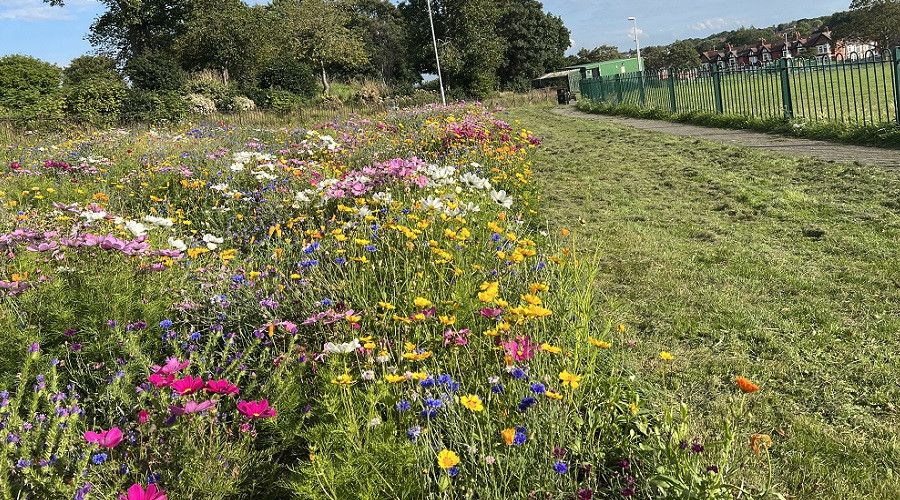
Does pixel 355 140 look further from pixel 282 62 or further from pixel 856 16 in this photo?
pixel 856 16

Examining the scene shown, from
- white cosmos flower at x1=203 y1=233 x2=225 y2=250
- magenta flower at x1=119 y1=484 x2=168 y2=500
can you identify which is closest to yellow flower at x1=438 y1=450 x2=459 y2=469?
magenta flower at x1=119 y1=484 x2=168 y2=500

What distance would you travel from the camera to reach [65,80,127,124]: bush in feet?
56.9

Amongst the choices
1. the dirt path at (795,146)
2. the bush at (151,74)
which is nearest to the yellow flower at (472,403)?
the dirt path at (795,146)

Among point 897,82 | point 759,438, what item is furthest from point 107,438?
point 897,82

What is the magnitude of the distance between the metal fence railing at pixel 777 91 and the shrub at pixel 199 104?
14.2m

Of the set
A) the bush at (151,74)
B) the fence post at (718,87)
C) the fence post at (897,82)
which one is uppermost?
the bush at (151,74)

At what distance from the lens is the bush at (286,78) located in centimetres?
2595

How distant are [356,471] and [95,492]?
2.38 feet

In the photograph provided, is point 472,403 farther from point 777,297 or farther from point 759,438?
point 777,297

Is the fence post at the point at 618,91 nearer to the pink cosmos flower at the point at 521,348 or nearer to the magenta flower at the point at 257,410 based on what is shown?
the pink cosmos flower at the point at 521,348

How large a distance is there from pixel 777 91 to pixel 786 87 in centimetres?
86

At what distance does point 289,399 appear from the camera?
1880 mm

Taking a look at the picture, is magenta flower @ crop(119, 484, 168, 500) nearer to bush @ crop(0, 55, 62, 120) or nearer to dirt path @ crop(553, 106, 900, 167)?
dirt path @ crop(553, 106, 900, 167)

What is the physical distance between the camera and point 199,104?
20.8 metres
